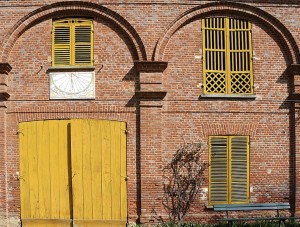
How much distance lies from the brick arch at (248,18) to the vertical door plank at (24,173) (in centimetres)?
434

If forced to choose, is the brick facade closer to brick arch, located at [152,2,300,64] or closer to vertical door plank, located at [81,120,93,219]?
brick arch, located at [152,2,300,64]

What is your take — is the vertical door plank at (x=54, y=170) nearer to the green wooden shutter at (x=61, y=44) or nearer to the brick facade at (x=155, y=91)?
the brick facade at (x=155, y=91)

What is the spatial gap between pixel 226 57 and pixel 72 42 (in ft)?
13.7

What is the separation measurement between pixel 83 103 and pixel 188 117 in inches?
111

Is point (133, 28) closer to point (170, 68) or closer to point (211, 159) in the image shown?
point (170, 68)

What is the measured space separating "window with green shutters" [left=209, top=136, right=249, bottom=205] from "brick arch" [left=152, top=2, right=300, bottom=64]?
8.99ft

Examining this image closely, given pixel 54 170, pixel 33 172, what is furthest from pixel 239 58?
pixel 33 172

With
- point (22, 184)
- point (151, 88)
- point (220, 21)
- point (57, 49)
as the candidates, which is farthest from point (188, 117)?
point (22, 184)

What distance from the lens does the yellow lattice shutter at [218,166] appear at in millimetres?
10664

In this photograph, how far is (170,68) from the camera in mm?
10758

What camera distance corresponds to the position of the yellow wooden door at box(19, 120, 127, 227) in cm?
1039

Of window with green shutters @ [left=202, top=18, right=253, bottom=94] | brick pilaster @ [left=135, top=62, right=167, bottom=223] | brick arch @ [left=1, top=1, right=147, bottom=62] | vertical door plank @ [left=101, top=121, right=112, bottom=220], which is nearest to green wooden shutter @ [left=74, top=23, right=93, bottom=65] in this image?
brick arch @ [left=1, top=1, right=147, bottom=62]

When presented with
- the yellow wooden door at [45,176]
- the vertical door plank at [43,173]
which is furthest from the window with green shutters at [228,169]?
the vertical door plank at [43,173]

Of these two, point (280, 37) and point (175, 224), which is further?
point (280, 37)
